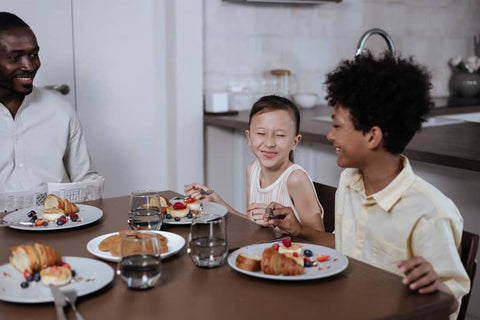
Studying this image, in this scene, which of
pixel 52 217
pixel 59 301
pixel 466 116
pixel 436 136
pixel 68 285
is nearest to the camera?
pixel 59 301

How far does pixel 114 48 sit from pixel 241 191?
3.13 ft

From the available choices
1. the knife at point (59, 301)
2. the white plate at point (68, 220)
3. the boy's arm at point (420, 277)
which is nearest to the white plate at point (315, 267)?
the boy's arm at point (420, 277)

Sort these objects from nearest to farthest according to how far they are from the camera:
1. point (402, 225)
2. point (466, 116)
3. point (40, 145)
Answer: point (402, 225) → point (40, 145) → point (466, 116)

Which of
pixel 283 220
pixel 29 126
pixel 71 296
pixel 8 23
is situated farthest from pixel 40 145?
pixel 71 296

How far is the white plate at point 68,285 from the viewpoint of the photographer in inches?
44.3

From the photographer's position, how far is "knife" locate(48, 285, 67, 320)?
1.05m

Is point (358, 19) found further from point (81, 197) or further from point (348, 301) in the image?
point (348, 301)

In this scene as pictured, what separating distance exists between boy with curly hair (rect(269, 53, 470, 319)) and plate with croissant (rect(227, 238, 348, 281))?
157 mm

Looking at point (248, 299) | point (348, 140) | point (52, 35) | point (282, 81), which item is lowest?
point (248, 299)

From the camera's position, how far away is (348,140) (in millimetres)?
1516

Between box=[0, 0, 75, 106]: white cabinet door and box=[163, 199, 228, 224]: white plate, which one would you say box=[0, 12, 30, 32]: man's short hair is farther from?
box=[163, 199, 228, 224]: white plate

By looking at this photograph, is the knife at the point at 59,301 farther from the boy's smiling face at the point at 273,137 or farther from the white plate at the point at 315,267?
the boy's smiling face at the point at 273,137

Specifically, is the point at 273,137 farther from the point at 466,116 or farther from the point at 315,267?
the point at 466,116

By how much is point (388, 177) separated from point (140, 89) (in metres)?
1.97
